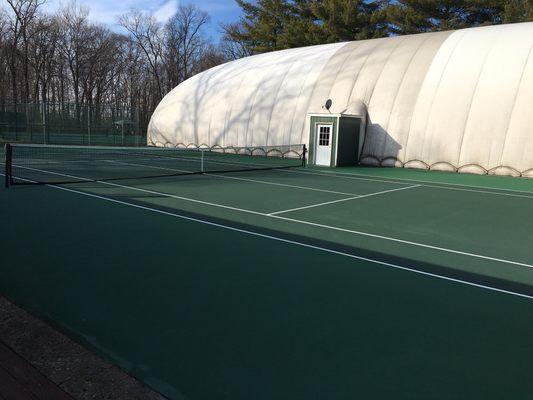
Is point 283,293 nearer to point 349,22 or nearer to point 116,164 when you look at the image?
point 116,164

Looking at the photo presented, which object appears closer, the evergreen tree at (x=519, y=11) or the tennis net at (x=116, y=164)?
the tennis net at (x=116, y=164)

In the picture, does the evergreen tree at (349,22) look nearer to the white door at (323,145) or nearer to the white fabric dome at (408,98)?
the white fabric dome at (408,98)

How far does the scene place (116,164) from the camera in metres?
20.6

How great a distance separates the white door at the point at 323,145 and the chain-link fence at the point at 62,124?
16.6 meters

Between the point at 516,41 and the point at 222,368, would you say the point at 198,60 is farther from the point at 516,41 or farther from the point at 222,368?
the point at 222,368

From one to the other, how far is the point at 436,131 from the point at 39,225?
56.1 ft

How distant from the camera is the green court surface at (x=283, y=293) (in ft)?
11.5

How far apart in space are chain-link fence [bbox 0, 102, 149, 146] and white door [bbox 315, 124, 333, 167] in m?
16.6

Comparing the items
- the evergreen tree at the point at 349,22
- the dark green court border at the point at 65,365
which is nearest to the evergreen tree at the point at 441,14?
the evergreen tree at the point at 349,22

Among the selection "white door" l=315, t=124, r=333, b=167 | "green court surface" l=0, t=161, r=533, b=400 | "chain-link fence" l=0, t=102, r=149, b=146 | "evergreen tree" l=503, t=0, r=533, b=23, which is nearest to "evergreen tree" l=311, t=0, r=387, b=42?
"evergreen tree" l=503, t=0, r=533, b=23

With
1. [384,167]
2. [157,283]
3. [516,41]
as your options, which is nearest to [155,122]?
[384,167]

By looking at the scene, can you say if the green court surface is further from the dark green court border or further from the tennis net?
the tennis net

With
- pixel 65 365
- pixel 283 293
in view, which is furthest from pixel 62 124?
pixel 65 365

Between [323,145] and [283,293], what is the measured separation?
17458 mm
